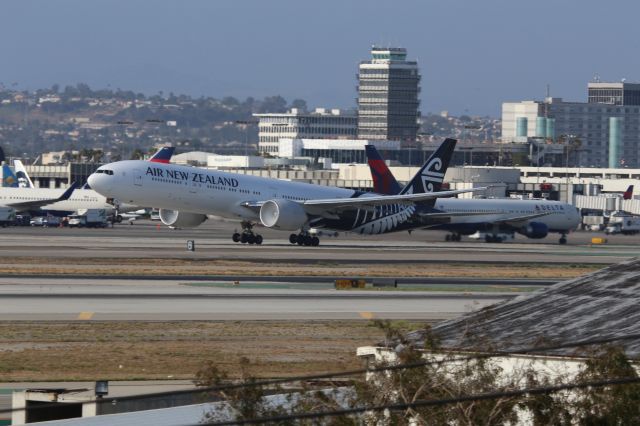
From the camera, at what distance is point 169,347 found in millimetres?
35969

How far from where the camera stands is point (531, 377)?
61.7ft

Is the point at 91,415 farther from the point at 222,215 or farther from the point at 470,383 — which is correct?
the point at 222,215

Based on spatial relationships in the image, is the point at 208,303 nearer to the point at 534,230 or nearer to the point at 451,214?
the point at 451,214

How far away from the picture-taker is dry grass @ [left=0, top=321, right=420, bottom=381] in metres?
32.4

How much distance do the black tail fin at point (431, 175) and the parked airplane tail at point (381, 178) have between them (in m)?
9.84

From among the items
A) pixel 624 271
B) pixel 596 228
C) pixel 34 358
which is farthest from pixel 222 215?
pixel 596 228

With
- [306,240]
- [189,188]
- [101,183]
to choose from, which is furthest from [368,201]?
[101,183]

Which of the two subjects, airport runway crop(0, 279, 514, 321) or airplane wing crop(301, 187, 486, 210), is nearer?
airport runway crop(0, 279, 514, 321)

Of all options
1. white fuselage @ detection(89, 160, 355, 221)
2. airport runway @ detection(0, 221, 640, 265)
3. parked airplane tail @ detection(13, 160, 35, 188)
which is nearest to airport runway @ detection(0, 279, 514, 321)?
airport runway @ detection(0, 221, 640, 265)

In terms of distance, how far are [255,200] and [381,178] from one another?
2769 centimetres

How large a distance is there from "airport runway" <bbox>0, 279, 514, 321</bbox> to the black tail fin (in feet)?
135

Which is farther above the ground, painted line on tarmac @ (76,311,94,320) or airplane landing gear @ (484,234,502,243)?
painted line on tarmac @ (76,311,94,320)

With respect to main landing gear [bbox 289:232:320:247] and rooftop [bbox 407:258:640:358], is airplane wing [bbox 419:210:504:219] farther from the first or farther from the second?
rooftop [bbox 407:258:640:358]

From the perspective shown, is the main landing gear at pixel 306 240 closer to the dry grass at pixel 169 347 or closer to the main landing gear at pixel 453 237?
the main landing gear at pixel 453 237
